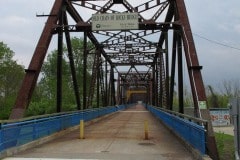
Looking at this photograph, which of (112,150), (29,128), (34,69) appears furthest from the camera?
(34,69)

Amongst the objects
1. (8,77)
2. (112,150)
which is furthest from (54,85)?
(112,150)

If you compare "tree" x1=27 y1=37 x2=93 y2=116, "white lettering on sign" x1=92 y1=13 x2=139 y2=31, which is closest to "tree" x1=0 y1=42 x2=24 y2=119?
"tree" x1=27 y1=37 x2=93 y2=116

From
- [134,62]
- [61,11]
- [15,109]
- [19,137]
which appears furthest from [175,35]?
[134,62]

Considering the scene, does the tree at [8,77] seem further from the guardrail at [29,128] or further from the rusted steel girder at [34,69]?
the guardrail at [29,128]

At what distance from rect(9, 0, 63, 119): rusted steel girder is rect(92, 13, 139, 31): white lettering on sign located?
2.20 m

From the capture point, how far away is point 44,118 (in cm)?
1708

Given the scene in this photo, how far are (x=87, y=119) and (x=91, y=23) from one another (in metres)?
7.77

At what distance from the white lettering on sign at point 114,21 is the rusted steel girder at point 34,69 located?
86.6 inches

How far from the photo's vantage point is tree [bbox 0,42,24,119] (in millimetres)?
60481

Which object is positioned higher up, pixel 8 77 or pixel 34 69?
pixel 8 77

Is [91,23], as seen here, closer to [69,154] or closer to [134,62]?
[69,154]

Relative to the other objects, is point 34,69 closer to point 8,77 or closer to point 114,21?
point 114,21

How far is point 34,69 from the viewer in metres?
20.8

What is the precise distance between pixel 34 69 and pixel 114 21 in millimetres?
5695
